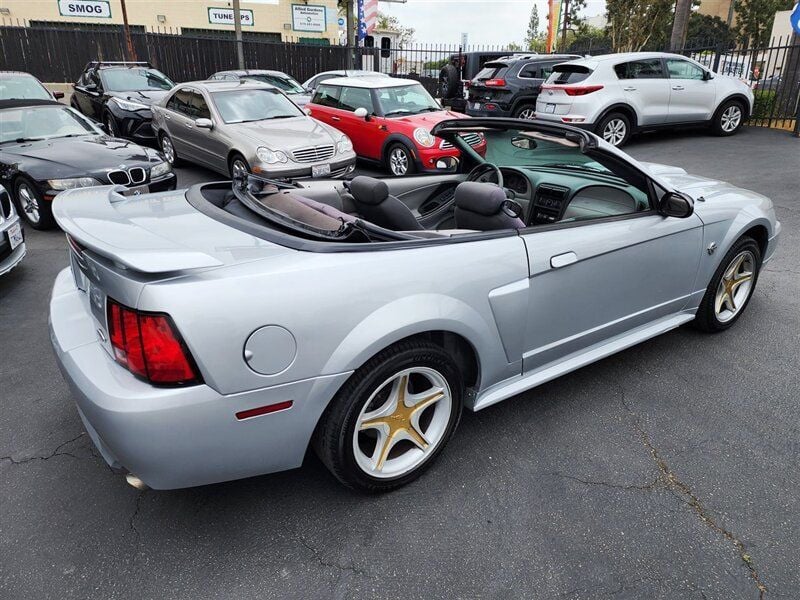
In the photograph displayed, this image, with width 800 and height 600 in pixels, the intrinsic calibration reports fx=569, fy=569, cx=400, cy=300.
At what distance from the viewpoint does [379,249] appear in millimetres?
2221

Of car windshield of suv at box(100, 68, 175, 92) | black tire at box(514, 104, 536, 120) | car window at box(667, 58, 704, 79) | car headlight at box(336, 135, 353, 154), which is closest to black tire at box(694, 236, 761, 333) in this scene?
car headlight at box(336, 135, 353, 154)

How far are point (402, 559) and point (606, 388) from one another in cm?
172

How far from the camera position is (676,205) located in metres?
3.05

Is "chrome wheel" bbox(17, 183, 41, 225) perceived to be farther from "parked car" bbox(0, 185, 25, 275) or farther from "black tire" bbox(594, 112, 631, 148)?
"black tire" bbox(594, 112, 631, 148)

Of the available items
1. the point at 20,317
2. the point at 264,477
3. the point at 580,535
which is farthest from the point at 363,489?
the point at 20,317

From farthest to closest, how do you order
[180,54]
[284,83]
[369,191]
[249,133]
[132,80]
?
1. [180,54]
2. [284,83]
3. [132,80]
4. [249,133]
5. [369,191]

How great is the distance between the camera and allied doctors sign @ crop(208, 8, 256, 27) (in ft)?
103

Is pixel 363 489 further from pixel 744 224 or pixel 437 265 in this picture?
pixel 744 224

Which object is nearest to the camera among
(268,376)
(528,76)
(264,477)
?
(268,376)

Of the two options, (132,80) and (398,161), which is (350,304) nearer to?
(398,161)

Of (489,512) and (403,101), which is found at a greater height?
(403,101)

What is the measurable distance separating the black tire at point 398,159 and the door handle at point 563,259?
20.7 ft

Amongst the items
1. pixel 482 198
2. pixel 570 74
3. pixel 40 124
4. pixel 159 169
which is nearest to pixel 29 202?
pixel 40 124

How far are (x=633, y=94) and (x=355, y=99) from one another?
16.8ft
